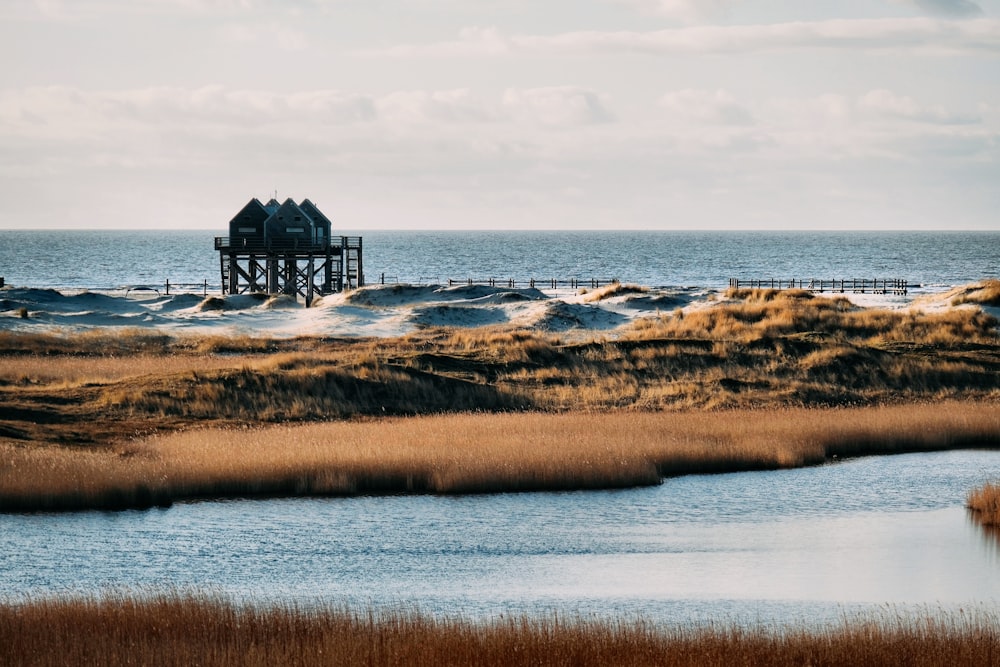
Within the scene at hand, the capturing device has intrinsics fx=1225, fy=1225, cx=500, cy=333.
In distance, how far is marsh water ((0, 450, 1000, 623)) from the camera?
18266mm

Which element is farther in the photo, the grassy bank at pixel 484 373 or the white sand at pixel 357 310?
the white sand at pixel 357 310

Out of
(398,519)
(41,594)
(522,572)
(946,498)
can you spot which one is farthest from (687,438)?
(41,594)

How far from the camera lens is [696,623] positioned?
54.5 ft

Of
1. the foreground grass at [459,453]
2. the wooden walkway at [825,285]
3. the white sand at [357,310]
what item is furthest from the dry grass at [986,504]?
the wooden walkway at [825,285]

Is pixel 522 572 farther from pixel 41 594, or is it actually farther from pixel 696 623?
pixel 41 594

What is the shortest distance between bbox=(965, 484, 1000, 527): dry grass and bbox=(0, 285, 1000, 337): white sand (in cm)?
Result: 3929

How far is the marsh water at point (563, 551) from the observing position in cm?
1827

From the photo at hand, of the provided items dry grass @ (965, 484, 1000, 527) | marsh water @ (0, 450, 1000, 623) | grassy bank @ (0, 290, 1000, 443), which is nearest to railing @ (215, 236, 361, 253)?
grassy bank @ (0, 290, 1000, 443)

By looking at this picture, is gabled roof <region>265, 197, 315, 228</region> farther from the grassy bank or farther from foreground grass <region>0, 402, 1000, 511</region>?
foreground grass <region>0, 402, 1000, 511</region>

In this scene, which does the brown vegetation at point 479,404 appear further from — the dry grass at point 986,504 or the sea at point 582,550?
the dry grass at point 986,504

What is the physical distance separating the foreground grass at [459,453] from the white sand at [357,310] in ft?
102

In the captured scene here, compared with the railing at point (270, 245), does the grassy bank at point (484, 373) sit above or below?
below

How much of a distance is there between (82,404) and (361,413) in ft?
26.6

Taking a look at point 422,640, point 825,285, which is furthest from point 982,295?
point 422,640
